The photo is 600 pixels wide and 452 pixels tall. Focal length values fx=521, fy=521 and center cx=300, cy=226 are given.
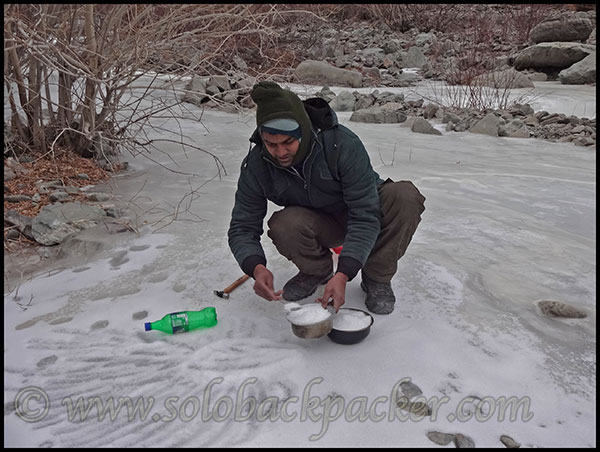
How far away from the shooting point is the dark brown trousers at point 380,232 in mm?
1981

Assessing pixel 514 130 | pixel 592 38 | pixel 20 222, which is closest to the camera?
pixel 20 222

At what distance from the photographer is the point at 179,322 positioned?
1.89 metres

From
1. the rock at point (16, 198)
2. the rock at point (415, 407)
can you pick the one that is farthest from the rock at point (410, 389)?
the rock at point (16, 198)

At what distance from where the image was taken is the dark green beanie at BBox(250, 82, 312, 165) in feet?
5.71

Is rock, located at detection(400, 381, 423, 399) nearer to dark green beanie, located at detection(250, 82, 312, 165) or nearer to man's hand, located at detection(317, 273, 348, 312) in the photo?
man's hand, located at detection(317, 273, 348, 312)

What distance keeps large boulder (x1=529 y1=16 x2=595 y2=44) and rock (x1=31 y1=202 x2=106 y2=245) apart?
36.8 feet

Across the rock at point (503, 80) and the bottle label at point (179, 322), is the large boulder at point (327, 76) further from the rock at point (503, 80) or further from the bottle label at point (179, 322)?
the bottle label at point (179, 322)

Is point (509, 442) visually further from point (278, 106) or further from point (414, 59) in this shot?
point (414, 59)

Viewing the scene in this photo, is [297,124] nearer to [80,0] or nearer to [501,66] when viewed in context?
[80,0]

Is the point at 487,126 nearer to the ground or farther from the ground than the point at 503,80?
nearer to the ground

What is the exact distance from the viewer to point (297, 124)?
1771 millimetres

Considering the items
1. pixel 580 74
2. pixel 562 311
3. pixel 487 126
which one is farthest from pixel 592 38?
pixel 562 311

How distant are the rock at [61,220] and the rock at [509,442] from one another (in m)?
2.29

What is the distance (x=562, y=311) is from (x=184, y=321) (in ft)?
4.76
